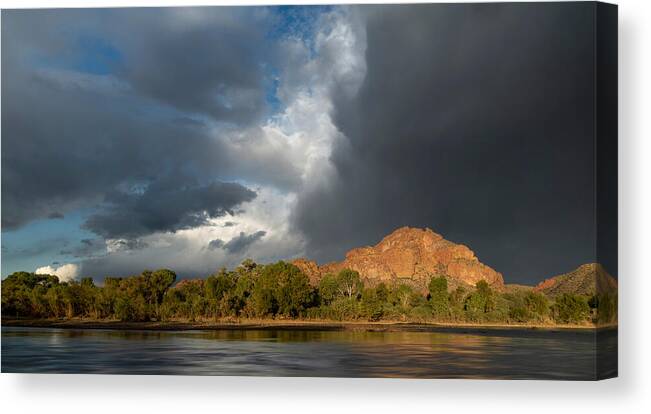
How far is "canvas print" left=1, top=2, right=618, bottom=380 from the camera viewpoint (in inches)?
479

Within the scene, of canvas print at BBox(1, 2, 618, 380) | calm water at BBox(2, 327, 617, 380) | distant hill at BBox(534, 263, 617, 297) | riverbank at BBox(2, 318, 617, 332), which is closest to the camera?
distant hill at BBox(534, 263, 617, 297)

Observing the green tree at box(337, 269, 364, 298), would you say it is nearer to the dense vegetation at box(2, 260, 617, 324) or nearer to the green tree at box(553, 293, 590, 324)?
the dense vegetation at box(2, 260, 617, 324)

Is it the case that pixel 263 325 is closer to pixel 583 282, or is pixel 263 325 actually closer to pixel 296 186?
pixel 296 186

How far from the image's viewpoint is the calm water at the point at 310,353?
38.8ft

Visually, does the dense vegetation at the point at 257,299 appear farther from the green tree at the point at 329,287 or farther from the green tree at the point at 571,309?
the green tree at the point at 571,309

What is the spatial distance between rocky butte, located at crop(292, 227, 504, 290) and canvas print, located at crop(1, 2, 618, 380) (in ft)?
0.11

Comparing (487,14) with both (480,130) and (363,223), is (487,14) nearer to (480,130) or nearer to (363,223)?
(480,130)

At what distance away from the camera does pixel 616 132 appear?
11992 millimetres

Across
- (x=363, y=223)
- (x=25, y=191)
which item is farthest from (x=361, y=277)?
(x=25, y=191)

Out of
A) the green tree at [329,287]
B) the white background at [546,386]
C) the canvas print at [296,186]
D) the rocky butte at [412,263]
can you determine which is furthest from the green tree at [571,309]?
the green tree at [329,287]

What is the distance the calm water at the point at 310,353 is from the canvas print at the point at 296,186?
1.6 inches

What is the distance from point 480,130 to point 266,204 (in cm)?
346

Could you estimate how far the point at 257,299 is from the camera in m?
13.6

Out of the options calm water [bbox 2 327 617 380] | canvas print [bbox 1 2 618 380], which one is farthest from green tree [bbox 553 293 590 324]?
calm water [bbox 2 327 617 380]
